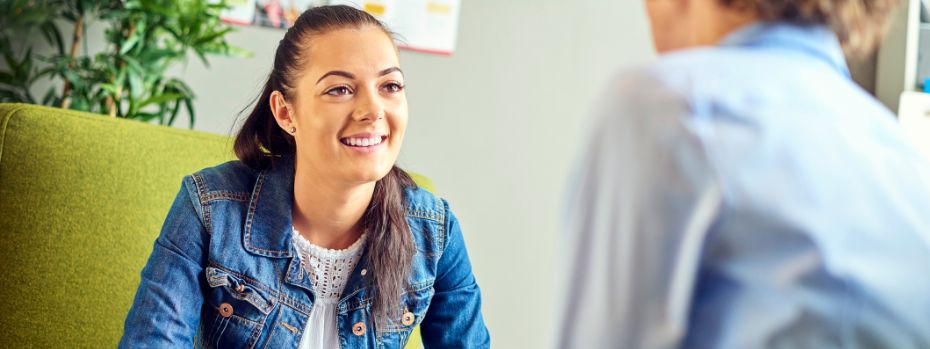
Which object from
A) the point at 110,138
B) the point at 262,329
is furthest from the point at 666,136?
the point at 110,138

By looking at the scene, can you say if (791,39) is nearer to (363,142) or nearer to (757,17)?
(757,17)

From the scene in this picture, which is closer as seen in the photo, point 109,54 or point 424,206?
point 424,206

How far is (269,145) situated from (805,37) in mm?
1080

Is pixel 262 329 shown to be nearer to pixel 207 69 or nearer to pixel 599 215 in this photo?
pixel 599 215

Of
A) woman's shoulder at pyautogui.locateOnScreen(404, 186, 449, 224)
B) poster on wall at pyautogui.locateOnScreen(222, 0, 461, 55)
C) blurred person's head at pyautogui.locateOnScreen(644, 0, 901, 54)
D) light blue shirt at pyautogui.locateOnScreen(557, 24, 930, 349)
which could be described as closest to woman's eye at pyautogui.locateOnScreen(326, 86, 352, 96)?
woman's shoulder at pyautogui.locateOnScreen(404, 186, 449, 224)

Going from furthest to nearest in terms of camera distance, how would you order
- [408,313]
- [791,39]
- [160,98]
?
[160,98], [408,313], [791,39]

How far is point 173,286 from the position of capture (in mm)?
1226

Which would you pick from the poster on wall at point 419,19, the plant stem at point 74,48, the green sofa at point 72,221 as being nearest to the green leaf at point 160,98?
the plant stem at point 74,48

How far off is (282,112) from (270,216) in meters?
0.18

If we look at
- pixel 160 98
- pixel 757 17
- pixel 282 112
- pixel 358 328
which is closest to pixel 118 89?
pixel 160 98

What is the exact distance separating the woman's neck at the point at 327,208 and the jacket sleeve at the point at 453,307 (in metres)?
0.16

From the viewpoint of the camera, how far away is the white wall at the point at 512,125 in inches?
99.4

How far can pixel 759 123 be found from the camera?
1.53ft

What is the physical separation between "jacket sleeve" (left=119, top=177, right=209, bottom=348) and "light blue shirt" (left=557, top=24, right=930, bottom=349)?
2.81 ft
